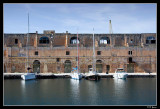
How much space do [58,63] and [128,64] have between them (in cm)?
1392

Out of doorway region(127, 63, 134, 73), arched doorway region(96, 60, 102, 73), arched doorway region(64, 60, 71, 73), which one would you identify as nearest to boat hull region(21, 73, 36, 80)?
arched doorway region(64, 60, 71, 73)

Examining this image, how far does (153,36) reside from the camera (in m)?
41.8

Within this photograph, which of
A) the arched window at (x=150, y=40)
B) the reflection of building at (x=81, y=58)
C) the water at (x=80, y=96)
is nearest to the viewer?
the water at (x=80, y=96)

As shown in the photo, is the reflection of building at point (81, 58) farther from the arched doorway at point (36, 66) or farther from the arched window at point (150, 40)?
the arched window at point (150, 40)

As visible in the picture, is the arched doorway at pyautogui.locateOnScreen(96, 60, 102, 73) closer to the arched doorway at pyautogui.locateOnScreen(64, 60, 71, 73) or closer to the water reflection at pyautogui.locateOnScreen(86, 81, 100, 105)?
the arched doorway at pyautogui.locateOnScreen(64, 60, 71, 73)

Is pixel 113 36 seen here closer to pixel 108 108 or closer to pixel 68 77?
pixel 68 77

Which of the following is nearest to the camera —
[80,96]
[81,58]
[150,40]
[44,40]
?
[80,96]

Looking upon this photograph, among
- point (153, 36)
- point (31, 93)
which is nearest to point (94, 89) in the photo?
point (31, 93)

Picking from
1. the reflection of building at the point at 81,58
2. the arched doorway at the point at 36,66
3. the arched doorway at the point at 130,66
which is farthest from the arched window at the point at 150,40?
the arched doorway at the point at 36,66

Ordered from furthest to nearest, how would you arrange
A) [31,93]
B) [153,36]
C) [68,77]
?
1. [153,36]
2. [68,77]
3. [31,93]

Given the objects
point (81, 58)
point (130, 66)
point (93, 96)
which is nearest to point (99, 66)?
point (81, 58)

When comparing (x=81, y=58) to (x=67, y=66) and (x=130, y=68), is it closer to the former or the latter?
(x=67, y=66)

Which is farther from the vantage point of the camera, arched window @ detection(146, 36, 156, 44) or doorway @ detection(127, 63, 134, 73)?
arched window @ detection(146, 36, 156, 44)

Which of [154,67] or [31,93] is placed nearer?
[31,93]
